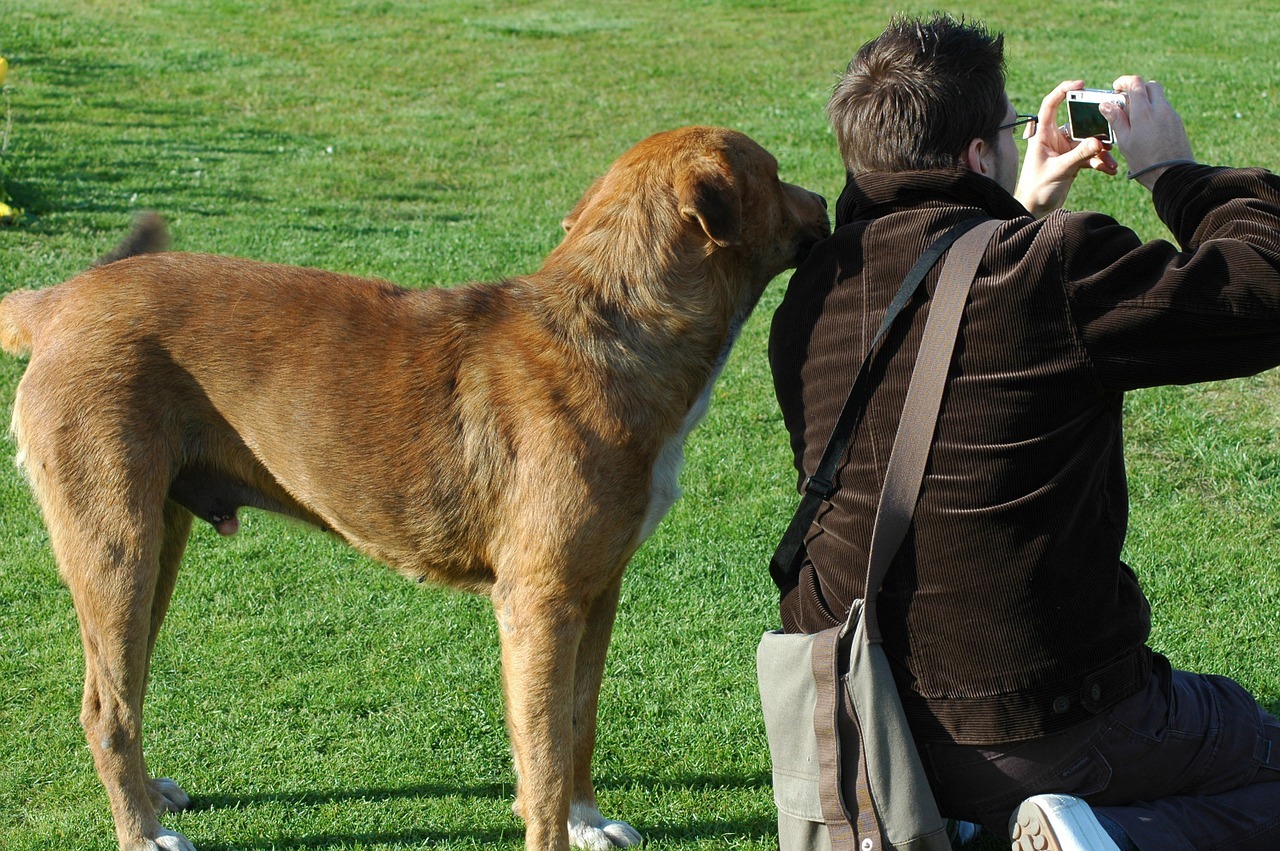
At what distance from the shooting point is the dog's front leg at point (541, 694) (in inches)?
129

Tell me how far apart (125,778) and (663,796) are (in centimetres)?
171

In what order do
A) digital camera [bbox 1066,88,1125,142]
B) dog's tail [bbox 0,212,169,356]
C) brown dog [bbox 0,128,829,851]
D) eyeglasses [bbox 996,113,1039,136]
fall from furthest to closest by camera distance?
1. dog's tail [bbox 0,212,169,356]
2. brown dog [bbox 0,128,829,851]
3. digital camera [bbox 1066,88,1125,142]
4. eyeglasses [bbox 996,113,1039,136]

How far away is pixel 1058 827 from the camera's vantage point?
2.64m

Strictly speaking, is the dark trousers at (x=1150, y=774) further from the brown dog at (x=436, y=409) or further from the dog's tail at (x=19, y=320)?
the dog's tail at (x=19, y=320)

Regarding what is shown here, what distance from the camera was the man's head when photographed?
2.95 metres

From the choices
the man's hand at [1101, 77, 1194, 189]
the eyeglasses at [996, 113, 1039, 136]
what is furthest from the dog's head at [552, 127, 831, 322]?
the man's hand at [1101, 77, 1194, 189]

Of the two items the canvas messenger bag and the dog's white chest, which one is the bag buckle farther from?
the dog's white chest

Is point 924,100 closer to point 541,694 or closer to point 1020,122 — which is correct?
point 1020,122

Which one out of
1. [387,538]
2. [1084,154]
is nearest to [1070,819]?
[1084,154]

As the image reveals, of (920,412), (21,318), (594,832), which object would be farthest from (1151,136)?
(21,318)

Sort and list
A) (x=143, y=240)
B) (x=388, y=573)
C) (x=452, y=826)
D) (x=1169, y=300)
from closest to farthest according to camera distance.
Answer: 1. (x=1169, y=300)
2. (x=452, y=826)
3. (x=143, y=240)
4. (x=388, y=573)

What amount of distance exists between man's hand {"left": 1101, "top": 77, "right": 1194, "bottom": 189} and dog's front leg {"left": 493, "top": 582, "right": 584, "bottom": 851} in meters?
1.87

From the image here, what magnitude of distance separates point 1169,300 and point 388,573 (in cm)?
374

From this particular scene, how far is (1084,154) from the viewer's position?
3.32 meters
